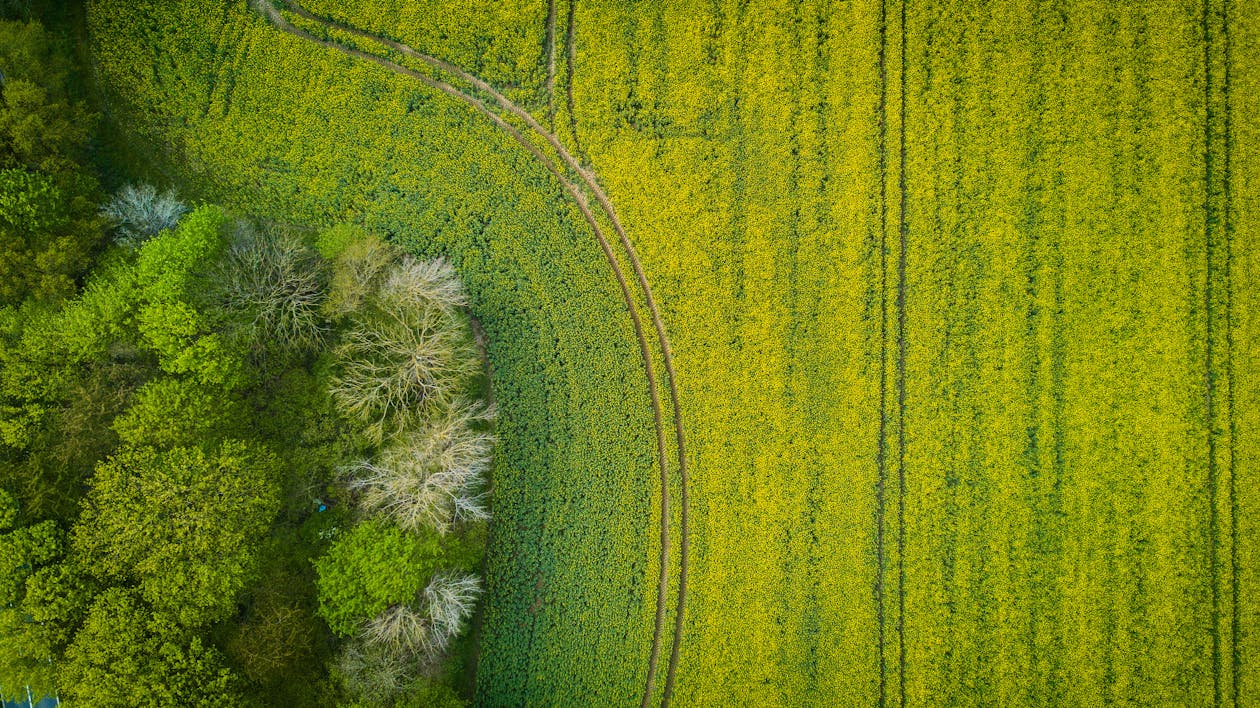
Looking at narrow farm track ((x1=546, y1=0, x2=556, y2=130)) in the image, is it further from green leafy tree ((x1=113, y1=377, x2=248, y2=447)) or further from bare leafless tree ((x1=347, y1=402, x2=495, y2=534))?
green leafy tree ((x1=113, y1=377, x2=248, y2=447))

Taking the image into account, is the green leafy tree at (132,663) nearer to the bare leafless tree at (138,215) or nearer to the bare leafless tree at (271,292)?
the bare leafless tree at (271,292)

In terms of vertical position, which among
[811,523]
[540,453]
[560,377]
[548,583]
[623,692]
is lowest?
[623,692]

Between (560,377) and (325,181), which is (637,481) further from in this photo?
(325,181)

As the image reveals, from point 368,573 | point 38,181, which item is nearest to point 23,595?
point 368,573

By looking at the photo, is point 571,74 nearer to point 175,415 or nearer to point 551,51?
point 551,51

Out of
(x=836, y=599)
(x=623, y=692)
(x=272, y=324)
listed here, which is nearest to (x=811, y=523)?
(x=836, y=599)

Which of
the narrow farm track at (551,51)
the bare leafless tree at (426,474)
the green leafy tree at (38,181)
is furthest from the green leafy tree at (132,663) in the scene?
the narrow farm track at (551,51)
